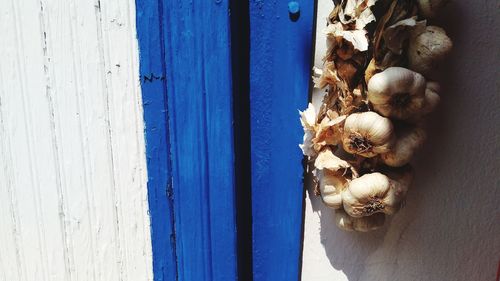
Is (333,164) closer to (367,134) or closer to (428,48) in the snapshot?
(367,134)

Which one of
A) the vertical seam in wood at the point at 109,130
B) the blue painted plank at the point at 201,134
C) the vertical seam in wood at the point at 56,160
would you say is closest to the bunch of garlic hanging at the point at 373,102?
the blue painted plank at the point at 201,134

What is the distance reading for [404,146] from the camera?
2.67ft

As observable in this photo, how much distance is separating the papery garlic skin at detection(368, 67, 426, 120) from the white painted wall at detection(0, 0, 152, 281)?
462 mm

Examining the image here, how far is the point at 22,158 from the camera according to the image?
3.67 feet

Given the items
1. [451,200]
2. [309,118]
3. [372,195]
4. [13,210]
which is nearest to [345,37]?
[309,118]

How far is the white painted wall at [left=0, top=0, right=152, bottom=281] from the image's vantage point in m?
0.99

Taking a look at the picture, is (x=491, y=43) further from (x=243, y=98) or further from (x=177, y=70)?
(x=177, y=70)

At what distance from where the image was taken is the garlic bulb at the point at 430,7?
0.79 meters

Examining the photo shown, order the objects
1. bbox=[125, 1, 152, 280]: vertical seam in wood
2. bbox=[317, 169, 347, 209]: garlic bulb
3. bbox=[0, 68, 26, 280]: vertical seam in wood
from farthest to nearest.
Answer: bbox=[0, 68, 26, 280]: vertical seam in wood < bbox=[125, 1, 152, 280]: vertical seam in wood < bbox=[317, 169, 347, 209]: garlic bulb

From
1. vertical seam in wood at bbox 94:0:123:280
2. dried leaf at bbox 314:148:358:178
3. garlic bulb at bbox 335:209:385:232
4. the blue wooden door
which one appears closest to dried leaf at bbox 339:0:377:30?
the blue wooden door

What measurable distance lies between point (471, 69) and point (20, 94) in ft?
2.92

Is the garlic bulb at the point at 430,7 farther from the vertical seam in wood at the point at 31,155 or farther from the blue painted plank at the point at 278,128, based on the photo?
the vertical seam in wood at the point at 31,155

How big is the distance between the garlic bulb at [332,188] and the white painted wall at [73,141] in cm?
37

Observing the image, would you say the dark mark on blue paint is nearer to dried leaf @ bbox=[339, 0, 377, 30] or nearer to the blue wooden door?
the blue wooden door
